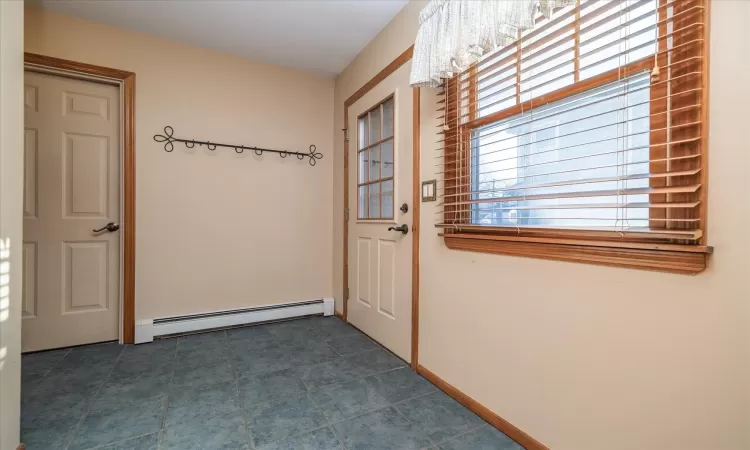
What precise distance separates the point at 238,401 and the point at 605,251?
5.78 feet

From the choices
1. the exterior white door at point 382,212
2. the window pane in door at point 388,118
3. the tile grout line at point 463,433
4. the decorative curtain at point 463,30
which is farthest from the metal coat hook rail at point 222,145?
the tile grout line at point 463,433

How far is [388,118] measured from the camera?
7.59 ft

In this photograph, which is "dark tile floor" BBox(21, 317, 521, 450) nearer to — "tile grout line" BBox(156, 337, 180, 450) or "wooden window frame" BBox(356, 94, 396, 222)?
"tile grout line" BBox(156, 337, 180, 450)

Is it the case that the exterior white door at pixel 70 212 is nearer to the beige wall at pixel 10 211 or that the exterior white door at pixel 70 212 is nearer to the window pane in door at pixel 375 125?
the beige wall at pixel 10 211

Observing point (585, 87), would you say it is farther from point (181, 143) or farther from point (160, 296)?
point (160, 296)

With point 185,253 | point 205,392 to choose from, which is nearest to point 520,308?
point 205,392

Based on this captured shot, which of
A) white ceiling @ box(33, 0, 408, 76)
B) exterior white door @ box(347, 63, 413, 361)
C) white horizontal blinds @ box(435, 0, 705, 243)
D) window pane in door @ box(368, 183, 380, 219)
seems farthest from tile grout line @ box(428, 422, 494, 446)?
white ceiling @ box(33, 0, 408, 76)

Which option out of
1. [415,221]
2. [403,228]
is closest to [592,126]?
[415,221]

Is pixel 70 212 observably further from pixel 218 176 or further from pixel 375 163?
pixel 375 163

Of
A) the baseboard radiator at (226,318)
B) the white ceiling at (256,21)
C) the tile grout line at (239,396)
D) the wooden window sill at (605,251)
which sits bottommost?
the tile grout line at (239,396)

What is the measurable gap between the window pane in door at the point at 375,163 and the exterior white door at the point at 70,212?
6.28ft

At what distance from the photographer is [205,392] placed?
1724 millimetres

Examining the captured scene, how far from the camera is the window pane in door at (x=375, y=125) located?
2449mm

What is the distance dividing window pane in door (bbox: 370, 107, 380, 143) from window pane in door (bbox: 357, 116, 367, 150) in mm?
114
